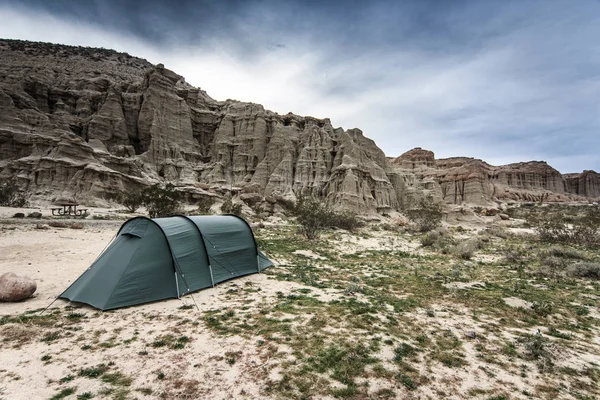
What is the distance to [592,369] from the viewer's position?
513 cm

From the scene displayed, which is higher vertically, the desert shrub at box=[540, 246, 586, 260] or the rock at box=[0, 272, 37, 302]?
the rock at box=[0, 272, 37, 302]

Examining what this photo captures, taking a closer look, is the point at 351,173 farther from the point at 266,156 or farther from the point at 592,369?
the point at 592,369

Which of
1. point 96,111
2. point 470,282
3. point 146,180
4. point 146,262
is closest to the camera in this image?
point 146,262

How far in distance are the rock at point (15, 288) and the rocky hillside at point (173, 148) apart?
4372 centimetres

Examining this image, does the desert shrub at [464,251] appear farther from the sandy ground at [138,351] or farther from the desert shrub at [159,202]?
the desert shrub at [159,202]

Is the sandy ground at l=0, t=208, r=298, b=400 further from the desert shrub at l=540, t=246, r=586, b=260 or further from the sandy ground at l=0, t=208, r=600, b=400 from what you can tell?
the desert shrub at l=540, t=246, r=586, b=260

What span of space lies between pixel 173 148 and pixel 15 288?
6393 cm

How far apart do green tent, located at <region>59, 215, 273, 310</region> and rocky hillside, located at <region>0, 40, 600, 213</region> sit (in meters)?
41.8

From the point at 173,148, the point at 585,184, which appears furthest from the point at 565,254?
the point at 585,184

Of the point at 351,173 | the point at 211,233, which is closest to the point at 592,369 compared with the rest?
the point at 211,233

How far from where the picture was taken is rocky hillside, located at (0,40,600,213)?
154 ft

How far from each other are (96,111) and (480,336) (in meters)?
84.1

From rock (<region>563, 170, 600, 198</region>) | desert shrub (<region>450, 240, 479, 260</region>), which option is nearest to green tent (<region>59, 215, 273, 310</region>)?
desert shrub (<region>450, 240, 479, 260</region>)

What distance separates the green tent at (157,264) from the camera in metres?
7.47
